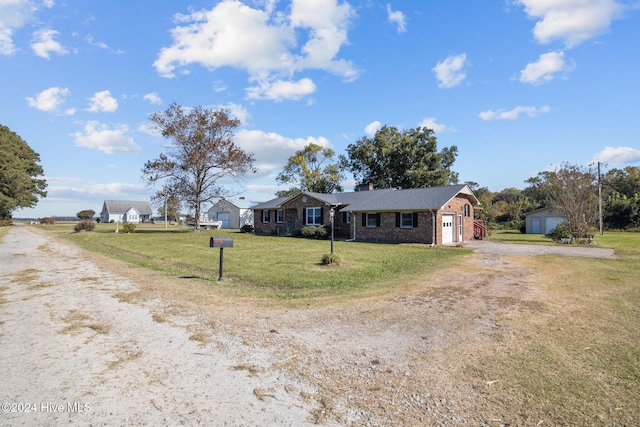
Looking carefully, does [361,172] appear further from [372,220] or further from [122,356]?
[122,356]

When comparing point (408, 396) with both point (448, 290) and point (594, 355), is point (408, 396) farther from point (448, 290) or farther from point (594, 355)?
point (448, 290)

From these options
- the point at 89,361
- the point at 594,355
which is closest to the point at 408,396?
the point at 594,355

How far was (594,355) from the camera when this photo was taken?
4.40m

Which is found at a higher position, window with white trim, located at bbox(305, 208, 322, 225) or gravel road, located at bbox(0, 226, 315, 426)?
window with white trim, located at bbox(305, 208, 322, 225)

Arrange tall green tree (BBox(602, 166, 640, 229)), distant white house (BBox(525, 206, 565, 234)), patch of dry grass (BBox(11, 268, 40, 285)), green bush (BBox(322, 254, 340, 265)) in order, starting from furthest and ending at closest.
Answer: tall green tree (BBox(602, 166, 640, 229)) < distant white house (BBox(525, 206, 565, 234)) < green bush (BBox(322, 254, 340, 265)) < patch of dry grass (BBox(11, 268, 40, 285))

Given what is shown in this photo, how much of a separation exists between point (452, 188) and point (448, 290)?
55.8 ft

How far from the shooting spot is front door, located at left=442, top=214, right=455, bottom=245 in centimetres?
2278

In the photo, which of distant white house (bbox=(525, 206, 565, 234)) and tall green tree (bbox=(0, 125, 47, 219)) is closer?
distant white house (bbox=(525, 206, 565, 234))

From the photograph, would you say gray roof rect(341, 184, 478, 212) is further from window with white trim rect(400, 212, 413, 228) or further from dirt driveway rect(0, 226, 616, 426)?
dirt driveway rect(0, 226, 616, 426)

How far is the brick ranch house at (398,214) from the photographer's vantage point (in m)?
22.5

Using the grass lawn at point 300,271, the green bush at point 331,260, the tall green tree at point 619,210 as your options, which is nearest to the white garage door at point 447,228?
the grass lawn at point 300,271

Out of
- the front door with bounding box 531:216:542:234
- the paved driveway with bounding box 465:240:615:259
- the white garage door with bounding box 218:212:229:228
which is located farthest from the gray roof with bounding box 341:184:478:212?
the white garage door with bounding box 218:212:229:228

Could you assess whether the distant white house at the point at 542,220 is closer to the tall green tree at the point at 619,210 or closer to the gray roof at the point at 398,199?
the tall green tree at the point at 619,210

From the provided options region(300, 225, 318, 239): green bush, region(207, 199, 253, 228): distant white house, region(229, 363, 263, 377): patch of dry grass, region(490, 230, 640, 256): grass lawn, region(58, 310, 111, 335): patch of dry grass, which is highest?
region(207, 199, 253, 228): distant white house
